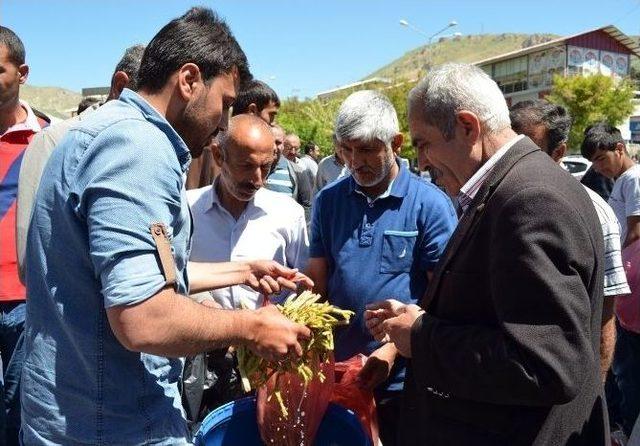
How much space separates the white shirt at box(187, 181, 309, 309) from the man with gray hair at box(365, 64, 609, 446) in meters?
1.16

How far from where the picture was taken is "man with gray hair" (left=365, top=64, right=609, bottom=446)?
1749mm

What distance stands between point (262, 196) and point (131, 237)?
5.98 feet

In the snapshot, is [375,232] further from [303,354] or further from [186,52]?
[186,52]

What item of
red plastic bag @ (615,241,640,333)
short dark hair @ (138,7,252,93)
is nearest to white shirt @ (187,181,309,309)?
short dark hair @ (138,7,252,93)

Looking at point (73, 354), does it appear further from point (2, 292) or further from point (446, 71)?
point (2, 292)

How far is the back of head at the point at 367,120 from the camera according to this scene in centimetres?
308

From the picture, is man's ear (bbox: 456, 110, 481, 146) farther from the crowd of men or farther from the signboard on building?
the signboard on building

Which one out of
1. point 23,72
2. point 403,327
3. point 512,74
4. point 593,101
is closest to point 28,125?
point 23,72

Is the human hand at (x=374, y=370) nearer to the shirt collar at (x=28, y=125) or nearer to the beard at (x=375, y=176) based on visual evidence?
the beard at (x=375, y=176)

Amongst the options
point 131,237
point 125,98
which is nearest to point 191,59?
point 125,98

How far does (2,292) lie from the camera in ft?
11.5

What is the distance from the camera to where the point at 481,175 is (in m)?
2.03

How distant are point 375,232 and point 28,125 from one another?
7.41 feet

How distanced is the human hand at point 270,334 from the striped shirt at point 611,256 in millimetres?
1881
